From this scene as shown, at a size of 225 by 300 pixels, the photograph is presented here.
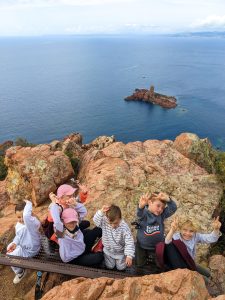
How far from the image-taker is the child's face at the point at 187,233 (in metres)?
7.92

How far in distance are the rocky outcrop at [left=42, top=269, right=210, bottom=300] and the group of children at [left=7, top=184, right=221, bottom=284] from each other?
4.36 feet

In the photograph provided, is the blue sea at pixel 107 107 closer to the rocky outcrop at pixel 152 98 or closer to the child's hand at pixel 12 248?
the rocky outcrop at pixel 152 98

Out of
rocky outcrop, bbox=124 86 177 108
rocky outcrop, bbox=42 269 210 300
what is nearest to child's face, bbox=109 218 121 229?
rocky outcrop, bbox=42 269 210 300

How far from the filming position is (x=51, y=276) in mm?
9281

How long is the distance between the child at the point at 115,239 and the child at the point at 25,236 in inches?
78.0

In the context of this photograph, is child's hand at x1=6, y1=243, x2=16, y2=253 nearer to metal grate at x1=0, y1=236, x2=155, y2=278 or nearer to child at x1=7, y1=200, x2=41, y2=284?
child at x1=7, y1=200, x2=41, y2=284

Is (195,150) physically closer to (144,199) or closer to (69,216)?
(144,199)

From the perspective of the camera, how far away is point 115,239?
8641 mm

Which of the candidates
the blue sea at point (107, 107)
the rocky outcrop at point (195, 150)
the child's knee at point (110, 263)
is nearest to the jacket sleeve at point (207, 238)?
the child's knee at point (110, 263)

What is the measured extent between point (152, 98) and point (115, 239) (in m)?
120

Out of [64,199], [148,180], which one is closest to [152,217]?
[64,199]

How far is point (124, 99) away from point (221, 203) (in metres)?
114

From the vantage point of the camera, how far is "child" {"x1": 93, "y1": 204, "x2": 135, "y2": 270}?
8.18 m

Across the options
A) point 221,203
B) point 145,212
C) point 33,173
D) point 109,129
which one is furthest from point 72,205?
point 109,129
